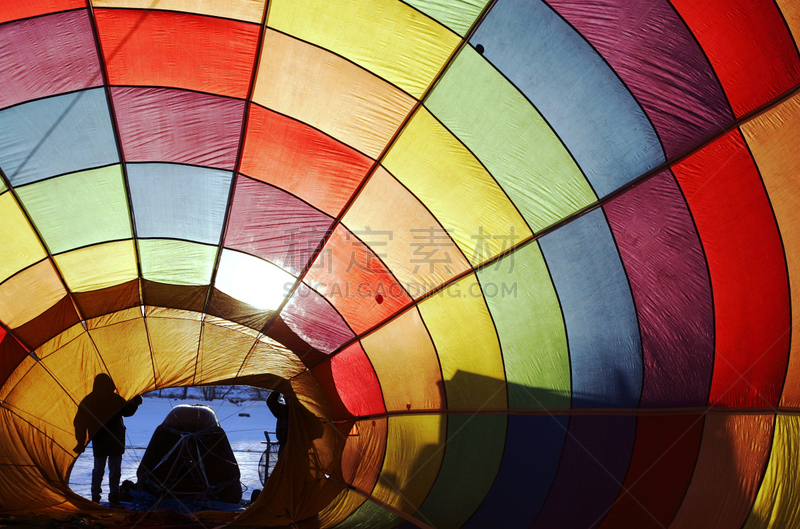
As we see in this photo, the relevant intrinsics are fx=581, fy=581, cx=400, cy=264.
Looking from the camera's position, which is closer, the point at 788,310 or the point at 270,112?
the point at 788,310

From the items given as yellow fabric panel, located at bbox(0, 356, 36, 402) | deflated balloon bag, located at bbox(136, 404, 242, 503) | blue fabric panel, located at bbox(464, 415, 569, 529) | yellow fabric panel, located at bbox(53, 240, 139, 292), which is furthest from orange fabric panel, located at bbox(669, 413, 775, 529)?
yellow fabric panel, located at bbox(0, 356, 36, 402)

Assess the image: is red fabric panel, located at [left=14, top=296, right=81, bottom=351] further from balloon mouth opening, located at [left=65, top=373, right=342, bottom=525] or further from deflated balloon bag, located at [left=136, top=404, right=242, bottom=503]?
deflated balloon bag, located at [left=136, top=404, right=242, bottom=503]

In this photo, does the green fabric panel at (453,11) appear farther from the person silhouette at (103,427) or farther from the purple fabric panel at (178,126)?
the person silhouette at (103,427)

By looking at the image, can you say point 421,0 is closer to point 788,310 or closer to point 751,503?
point 788,310

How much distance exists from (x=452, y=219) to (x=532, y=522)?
319cm

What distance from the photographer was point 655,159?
4.64m

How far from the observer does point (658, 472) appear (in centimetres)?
523

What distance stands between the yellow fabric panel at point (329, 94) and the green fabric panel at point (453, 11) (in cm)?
82

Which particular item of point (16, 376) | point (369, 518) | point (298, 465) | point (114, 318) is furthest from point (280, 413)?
point (16, 376)

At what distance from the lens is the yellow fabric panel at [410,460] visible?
7.21 meters

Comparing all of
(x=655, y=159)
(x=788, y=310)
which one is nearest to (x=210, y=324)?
(x=655, y=159)

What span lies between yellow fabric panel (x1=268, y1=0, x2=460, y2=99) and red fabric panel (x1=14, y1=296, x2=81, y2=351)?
525 centimetres

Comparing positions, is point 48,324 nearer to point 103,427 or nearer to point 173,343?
point 173,343

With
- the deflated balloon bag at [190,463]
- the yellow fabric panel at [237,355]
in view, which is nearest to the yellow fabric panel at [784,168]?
the yellow fabric panel at [237,355]
